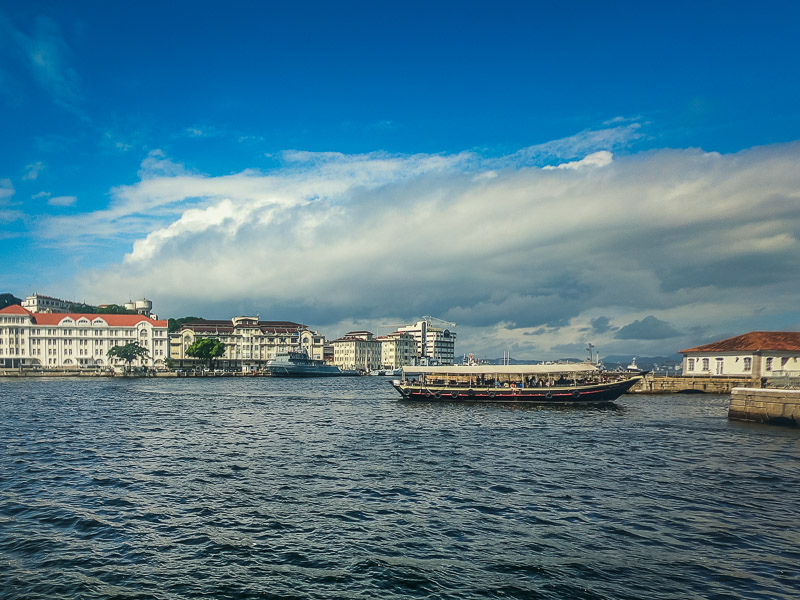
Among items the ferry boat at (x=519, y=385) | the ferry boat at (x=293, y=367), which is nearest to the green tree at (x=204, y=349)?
the ferry boat at (x=293, y=367)

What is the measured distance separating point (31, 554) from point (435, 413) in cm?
4273

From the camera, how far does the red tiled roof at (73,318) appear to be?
173 meters

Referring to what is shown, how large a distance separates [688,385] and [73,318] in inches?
6934

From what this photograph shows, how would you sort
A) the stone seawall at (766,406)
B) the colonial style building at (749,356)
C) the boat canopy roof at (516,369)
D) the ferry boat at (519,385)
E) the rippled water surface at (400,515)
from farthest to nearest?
the colonial style building at (749,356)
the boat canopy roof at (516,369)
the ferry boat at (519,385)
the stone seawall at (766,406)
the rippled water surface at (400,515)

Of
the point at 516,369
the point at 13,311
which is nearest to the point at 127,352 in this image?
the point at 13,311

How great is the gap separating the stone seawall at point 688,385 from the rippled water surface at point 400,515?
45174 mm

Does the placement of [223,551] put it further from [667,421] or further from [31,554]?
[667,421]

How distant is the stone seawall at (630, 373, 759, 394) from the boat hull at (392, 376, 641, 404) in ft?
71.8

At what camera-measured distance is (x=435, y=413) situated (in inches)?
2199

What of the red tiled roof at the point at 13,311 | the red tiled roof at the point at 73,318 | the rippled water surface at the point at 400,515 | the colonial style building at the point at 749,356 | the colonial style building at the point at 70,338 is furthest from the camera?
the red tiled roof at the point at 73,318

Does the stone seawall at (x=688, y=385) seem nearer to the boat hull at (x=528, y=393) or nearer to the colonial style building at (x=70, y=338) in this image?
the boat hull at (x=528, y=393)

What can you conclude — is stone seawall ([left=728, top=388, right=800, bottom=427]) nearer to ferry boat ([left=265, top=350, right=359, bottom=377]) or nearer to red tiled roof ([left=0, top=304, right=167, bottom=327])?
ferry boat ([left=265, top=350, right=359, bottom=377])

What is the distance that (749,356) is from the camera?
7844 centimetres

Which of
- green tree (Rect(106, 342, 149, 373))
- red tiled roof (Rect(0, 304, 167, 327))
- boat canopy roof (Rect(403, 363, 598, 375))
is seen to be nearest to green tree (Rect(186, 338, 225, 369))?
green tree (Rect(106, 342, 149, 373))
